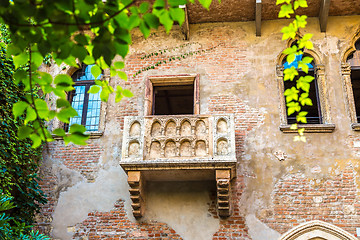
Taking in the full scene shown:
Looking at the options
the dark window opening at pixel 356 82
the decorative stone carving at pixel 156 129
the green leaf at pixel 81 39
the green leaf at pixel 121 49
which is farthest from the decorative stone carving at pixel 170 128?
the green leaf at pixel 121 49

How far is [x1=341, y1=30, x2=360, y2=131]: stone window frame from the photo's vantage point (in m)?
8.97

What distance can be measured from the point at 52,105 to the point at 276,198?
533 cm

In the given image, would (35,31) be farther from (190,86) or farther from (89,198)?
(190,86)

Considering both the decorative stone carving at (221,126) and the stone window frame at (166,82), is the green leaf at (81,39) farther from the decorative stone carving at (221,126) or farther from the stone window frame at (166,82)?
the stone window frame at (166,82)

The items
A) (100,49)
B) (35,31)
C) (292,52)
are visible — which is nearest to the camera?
(100,49)

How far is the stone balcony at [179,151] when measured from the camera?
8070 mm

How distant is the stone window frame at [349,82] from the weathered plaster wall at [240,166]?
85 mm

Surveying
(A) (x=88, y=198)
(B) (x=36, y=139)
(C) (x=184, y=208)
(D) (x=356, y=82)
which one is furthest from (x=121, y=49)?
(D) (x=356, y=82)

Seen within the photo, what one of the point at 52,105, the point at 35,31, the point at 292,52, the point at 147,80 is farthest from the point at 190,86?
the point at 35,31

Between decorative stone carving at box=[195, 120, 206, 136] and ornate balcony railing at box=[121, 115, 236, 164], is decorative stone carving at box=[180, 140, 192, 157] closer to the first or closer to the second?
ornate balcony railing at box=[121, 115, 236, 164]

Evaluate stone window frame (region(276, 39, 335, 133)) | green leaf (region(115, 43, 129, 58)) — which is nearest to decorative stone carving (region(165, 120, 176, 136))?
stone window frame (region(276, 39, 335, 133))

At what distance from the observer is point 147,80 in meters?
9.78

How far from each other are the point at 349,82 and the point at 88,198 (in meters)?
5.95

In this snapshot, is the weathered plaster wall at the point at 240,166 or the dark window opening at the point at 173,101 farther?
the dark window opening at the point at 173,101
